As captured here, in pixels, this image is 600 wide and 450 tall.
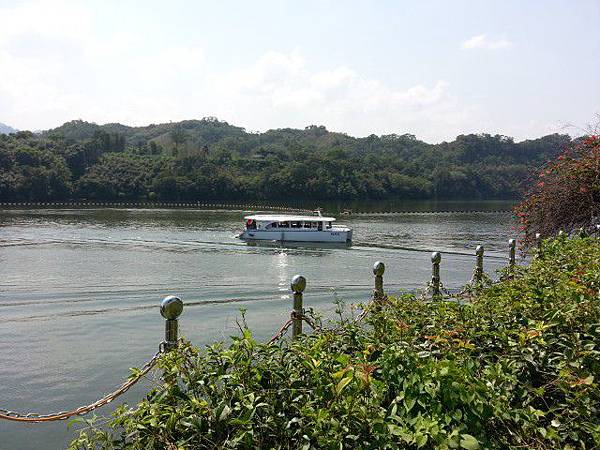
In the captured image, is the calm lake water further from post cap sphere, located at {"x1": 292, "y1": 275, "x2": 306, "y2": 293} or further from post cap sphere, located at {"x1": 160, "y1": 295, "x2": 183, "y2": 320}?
post cap sphere, located at {"x1": 160, "y1": 295, "x2": 183, "y2": 320}

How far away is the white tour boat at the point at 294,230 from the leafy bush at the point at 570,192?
818 inches

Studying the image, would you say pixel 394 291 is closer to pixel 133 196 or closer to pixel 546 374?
pixel 546 374

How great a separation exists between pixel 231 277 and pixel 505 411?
19851 mm

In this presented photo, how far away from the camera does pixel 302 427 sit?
2.85m

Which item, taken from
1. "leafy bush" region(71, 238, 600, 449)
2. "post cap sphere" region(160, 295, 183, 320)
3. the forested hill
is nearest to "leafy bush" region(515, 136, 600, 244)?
"leafy bush" region(71, 238, 600, 449)

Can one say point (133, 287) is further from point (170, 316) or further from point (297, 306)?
point (170, 316)

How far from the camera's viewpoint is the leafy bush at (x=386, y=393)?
2.72 meters

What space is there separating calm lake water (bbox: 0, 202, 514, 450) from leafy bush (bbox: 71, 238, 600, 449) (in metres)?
6.00

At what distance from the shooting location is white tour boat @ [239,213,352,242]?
35.5 metres

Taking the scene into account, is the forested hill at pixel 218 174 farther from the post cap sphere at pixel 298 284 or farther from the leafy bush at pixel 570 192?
the post cap sphere at pixel 298 284

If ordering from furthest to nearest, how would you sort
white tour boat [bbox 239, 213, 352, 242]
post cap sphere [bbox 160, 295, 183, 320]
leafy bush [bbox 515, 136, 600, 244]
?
white tour boat [bbox 239, 213, 352, 242] < leafy bush [bbox 515, 136, 600, 244] < post cap sphere [bbox 160, 295, 183, 320]

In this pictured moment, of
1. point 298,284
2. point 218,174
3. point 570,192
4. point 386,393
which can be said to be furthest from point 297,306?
point 218,174

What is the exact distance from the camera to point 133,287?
1934 cm

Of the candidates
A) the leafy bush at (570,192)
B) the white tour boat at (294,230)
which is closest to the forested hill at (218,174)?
the white tour boat at (294,230)
